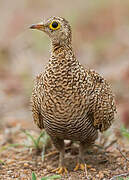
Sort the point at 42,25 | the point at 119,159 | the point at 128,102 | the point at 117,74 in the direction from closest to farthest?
the point at 42,25 → the point at 119,159 → the point at 128,102 → the point at 117,74

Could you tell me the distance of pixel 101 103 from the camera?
4.02m

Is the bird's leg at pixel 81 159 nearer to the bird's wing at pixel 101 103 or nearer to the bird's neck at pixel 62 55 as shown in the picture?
the bird's wing at pixel 101 103

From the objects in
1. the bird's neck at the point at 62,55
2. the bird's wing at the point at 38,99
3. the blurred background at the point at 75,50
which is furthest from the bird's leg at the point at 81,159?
the blurred background at the point at 75,50

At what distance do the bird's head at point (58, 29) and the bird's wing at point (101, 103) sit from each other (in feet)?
1.92

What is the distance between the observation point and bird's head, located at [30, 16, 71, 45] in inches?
149

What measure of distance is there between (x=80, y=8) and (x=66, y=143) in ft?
35.1

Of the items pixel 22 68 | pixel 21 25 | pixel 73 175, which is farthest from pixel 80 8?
pixel 73 175

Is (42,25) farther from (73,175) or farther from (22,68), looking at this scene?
(22,68)

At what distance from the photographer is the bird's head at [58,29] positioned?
378 cm

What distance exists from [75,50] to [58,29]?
25.9 ft

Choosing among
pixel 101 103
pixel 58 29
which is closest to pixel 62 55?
pixel 58 29

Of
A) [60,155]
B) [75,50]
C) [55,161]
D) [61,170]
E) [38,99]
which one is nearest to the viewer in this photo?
[38,99]

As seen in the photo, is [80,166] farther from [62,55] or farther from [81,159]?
[62,55]

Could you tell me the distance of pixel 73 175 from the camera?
418 cm
